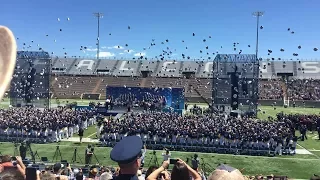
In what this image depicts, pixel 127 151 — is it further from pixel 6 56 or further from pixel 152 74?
pixel 152 74

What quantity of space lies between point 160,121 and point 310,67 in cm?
5696

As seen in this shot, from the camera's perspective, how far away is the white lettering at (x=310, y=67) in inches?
2781

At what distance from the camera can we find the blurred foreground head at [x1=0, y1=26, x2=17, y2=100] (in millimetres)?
1846

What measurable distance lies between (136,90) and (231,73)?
9690mm

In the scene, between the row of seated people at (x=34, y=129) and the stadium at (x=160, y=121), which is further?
the row of seated people at (x=34, y=129)

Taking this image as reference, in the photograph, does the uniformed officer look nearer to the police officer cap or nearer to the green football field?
the police officer cap

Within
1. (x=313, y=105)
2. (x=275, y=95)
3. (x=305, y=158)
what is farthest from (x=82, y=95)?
(x=305, y=158)

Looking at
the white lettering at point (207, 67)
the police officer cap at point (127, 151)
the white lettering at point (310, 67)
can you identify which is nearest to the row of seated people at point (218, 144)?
the police officer cap at point (127, 151)

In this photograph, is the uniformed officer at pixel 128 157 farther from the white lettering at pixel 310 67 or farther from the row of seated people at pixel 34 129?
the white lettering at pixel 310 67

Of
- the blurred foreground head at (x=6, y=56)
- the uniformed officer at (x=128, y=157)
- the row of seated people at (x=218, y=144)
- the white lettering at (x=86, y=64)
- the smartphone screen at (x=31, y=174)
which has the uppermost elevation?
the white lettering at (x=86, y=64)

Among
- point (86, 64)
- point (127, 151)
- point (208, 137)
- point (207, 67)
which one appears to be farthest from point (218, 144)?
point (86, 64)

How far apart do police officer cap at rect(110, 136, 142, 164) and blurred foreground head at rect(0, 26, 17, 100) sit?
1111 mm

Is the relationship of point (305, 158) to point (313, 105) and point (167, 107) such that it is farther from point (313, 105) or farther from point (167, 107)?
point (313, 105)

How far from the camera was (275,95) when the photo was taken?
57094 millimetres
